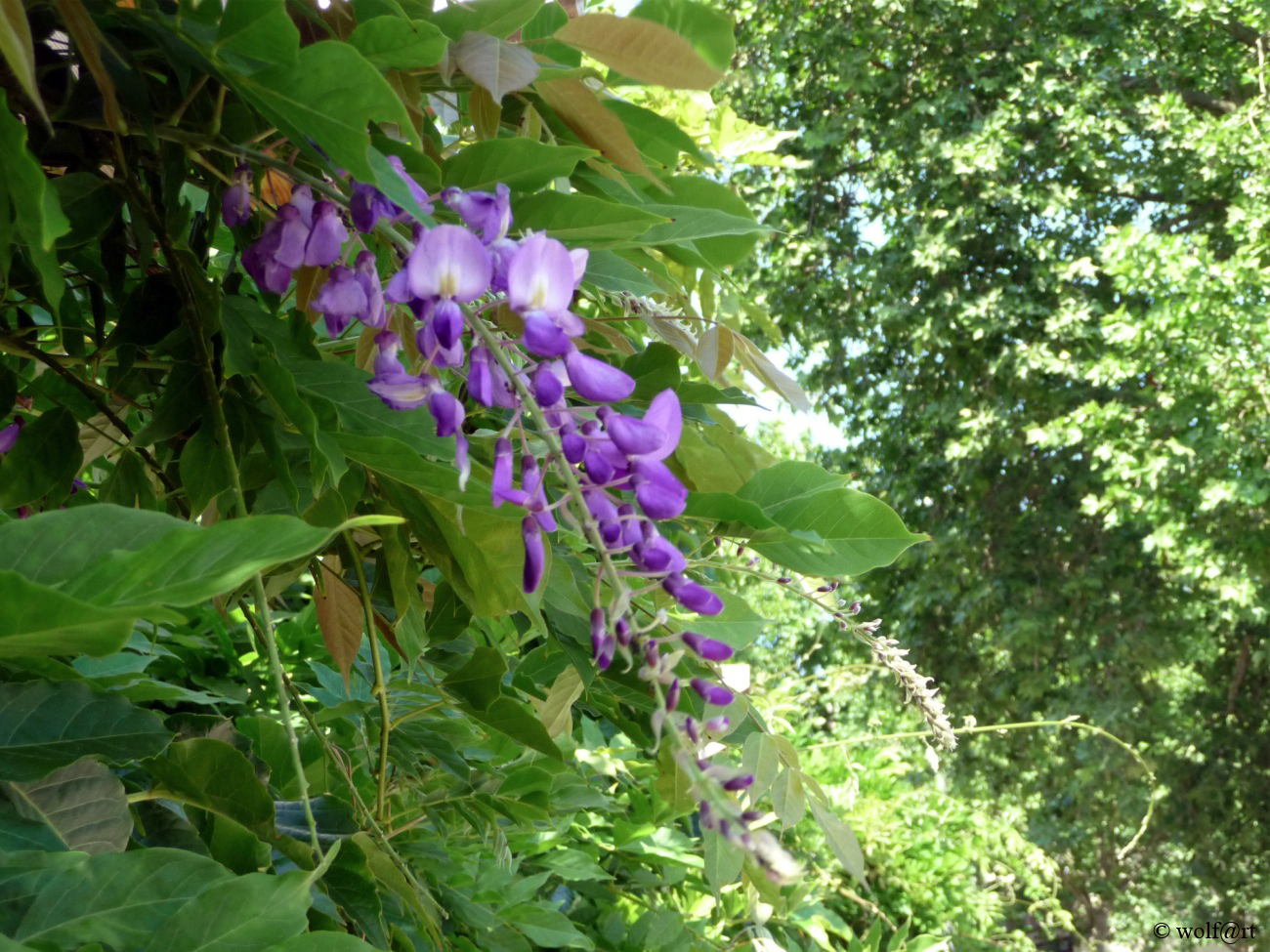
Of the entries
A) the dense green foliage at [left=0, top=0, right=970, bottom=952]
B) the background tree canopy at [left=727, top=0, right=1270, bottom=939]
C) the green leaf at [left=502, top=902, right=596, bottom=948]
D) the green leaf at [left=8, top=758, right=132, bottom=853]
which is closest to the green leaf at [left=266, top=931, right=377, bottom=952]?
the dense green foliage at [left=0, top=0, right=970, bottom=952]

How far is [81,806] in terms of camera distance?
0.47 m

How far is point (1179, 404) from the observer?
6.60 m

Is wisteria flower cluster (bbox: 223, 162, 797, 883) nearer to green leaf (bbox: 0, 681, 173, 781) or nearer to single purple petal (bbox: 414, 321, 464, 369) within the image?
single purple petal (bbox: 414, 321, 464, 369)

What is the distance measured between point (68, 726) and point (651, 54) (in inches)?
14.5

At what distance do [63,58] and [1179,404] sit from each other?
7081 millimetres

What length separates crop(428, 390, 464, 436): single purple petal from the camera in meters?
0.37

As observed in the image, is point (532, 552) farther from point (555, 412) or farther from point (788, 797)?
point (788, 797)

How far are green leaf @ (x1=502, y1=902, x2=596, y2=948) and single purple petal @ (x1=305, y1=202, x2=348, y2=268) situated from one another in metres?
0.67

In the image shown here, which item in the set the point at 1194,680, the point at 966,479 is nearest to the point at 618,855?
the point at 966,479

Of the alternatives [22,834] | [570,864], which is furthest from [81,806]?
[570,864]

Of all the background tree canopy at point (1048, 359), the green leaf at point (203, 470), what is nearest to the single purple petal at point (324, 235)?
the green leaf at point (203, 470)

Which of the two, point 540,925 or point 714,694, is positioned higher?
point 714,694

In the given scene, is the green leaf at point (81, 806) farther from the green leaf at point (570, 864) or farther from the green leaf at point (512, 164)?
the green leaf at point (570, 864)

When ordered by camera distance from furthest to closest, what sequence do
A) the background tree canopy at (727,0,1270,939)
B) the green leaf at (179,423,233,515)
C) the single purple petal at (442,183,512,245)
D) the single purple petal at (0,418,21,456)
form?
the background tree canopy at (727,0,1270,939), the single purple petal at (0,418,21,456), the green leaf at (179,423,233,515), the single purple petal at (442,183,512,245)
